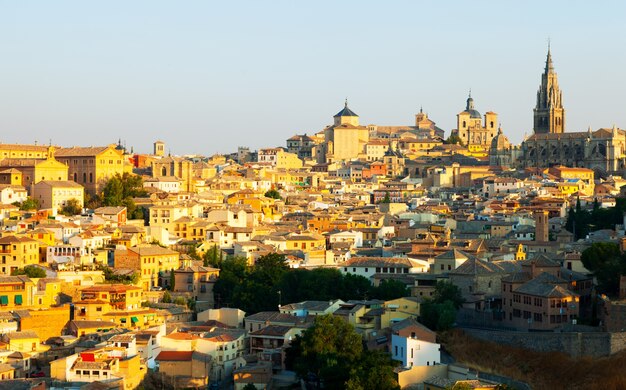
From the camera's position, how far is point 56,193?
169ft

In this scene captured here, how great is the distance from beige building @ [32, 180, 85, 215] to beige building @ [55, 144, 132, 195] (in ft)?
8.38

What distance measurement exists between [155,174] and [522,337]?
36.1 m

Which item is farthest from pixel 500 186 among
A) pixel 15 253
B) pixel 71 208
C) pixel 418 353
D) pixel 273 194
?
pixel 418 353

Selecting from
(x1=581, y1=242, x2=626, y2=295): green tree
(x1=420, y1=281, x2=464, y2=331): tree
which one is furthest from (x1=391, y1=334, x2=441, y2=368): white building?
(x1=581, y1=242, x2=626, y2=295): green tree

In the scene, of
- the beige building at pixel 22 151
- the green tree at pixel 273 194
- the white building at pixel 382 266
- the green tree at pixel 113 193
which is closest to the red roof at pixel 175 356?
the white building at pixel 382 266

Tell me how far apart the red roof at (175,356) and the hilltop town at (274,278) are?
8 centimetres

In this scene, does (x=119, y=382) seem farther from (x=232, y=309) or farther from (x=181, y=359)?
(x=232, y=309)

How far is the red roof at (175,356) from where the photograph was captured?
3139 centimetres

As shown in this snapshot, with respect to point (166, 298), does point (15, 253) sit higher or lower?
higher

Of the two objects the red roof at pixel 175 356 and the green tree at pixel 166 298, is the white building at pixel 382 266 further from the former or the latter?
the red roof at pixel 175 356

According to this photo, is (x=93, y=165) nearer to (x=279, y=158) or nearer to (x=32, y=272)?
(x=32, y=272)

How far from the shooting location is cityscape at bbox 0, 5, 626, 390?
100ft

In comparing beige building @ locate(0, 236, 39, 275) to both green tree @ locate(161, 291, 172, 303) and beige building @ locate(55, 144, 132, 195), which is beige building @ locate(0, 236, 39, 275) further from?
beige building @ locate(55, 144, 132, 195)

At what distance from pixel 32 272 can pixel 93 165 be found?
16.7 meters
